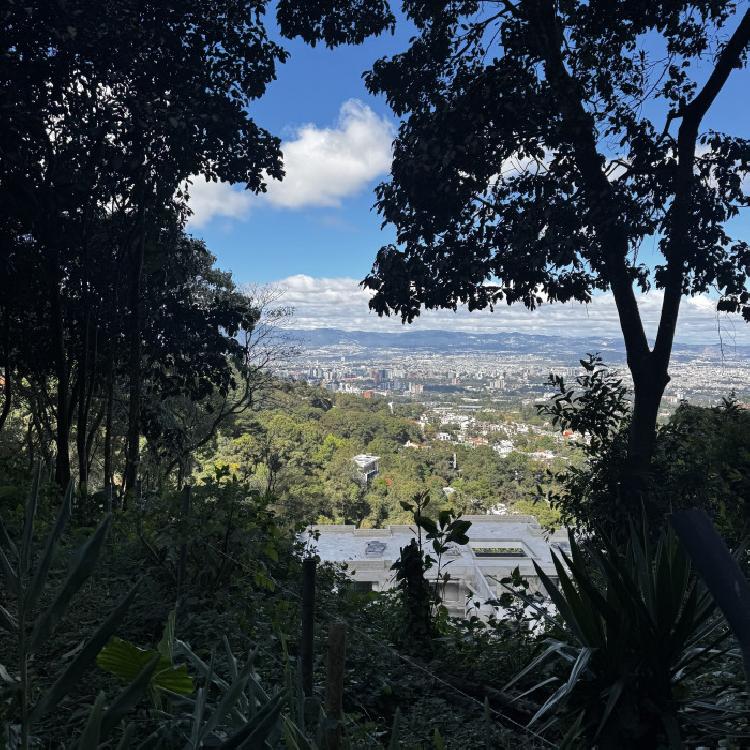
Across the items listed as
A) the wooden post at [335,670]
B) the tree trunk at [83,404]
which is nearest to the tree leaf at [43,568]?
the wooden post at [335,670]

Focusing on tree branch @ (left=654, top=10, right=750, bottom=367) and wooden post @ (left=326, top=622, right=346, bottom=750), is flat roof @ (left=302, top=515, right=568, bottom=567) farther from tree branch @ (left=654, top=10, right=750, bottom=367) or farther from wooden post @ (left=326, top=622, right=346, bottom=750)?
wooden post @ (left=326, top=622, right=346, bottom=750)

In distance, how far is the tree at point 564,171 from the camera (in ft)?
11.5

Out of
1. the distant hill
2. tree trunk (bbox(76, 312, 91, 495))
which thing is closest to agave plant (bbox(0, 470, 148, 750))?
tree trunk (bbox(76, 312, 91, 495))

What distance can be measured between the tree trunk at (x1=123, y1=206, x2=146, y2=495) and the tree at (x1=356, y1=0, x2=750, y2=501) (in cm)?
179

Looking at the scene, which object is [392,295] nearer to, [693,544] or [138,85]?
[138,85]

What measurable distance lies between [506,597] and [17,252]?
3998mm

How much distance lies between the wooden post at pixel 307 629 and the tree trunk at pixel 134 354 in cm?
313

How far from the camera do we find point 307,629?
154 cm

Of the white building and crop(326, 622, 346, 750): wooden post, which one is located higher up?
crop(326, 622, 346, 750): wooden post

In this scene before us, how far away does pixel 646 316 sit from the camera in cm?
417

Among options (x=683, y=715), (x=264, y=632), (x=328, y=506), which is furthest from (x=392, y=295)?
(x=328, y=506)

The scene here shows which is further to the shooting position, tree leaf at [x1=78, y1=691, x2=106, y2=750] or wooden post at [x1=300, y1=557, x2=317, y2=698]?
wooden post at [x1=300, y1=557, x2=317, y2=698]

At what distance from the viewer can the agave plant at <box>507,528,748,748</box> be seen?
1.26m

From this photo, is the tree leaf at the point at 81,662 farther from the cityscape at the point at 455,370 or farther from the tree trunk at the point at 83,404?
the cityscape at the point at 455,370
